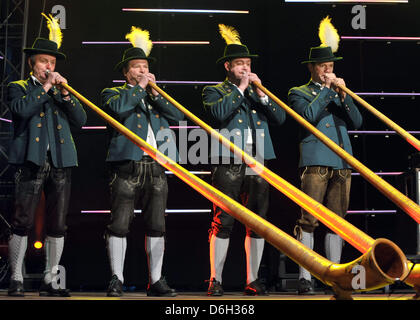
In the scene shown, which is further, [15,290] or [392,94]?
[392,94]

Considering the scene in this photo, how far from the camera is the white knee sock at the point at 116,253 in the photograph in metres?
5.28

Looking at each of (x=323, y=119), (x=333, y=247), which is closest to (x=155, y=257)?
(x=333, y=247)

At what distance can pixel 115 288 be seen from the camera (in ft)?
16.6

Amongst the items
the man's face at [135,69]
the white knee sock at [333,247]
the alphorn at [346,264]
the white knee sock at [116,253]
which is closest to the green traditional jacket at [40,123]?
the man's face at [135,69]

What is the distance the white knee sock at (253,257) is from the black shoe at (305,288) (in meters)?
0.44

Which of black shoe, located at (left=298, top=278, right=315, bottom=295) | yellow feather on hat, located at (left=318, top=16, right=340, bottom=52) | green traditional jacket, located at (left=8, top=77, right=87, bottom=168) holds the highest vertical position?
yellow feather on hat, located at (left=318, top=16, right=340, bottom=52)

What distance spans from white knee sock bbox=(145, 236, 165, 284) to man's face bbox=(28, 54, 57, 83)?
1.71 metres

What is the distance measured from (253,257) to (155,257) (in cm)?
88

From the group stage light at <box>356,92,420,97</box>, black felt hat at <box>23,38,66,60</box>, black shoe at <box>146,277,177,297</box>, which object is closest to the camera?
black shoe at <box>146,277,177,297</box>

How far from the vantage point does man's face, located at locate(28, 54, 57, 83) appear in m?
5.46

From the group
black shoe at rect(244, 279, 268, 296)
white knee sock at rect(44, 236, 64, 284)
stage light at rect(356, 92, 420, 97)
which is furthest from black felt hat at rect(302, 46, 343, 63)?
white knee sock at rect(44, 236, 64, 284)

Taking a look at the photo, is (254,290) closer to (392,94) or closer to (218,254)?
(218,254)

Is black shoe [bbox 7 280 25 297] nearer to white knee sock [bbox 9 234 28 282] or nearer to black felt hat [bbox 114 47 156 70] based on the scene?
white knee sock [bbox 9 234 28 282]
